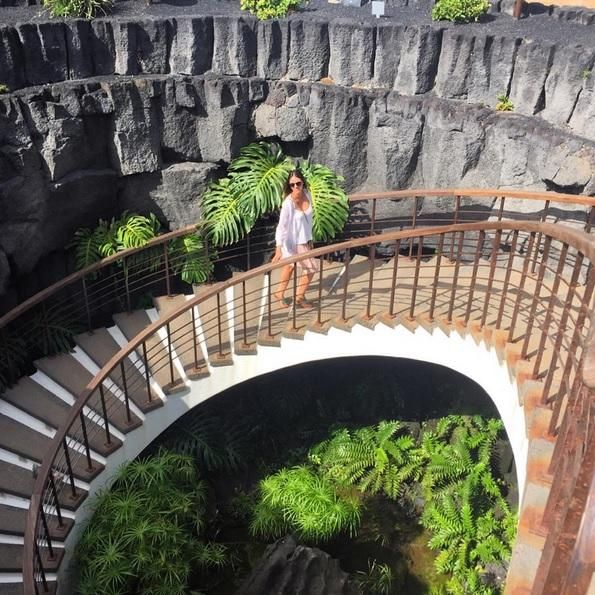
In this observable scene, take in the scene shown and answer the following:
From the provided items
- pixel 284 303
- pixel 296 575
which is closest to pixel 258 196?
pixel 284 303

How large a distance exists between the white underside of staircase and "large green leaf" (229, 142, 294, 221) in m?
1.73

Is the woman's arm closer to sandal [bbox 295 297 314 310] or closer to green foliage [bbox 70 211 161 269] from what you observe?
sandal [bbox 295 297 314 310]

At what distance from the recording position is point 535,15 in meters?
8.10

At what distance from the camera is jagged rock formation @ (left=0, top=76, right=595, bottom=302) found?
21.2ft

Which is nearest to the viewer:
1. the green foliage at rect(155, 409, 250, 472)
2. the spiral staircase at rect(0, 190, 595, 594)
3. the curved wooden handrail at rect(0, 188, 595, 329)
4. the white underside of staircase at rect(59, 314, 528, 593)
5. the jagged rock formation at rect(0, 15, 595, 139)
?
the spiral staircase at rect(0, 190, 595, 594)

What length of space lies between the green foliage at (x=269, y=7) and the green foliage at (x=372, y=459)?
184 inches

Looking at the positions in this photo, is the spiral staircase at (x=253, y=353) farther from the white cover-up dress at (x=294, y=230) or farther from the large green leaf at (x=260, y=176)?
the large green leaf at (x=260, y=176)

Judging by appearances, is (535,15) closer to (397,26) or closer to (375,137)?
(397,26)

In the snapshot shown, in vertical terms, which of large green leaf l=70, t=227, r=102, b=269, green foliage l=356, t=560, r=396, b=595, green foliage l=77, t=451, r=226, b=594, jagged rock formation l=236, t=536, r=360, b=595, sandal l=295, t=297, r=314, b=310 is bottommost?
green foliage l=356, t=560, r=396, b=595

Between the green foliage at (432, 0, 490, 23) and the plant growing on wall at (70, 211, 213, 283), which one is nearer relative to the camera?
the plant growing on wall at (70, 211, 213, 283)

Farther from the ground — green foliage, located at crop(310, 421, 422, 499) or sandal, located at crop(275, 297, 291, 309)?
sandal, located at crop(275, 297, 291, 309)

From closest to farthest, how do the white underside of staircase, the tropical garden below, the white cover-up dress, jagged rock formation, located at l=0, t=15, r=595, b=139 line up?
the tropical garden below → the white underside of staircase → the white cover-up dress → jagged rock formation, located at l=0, t=15, r=595, b=139

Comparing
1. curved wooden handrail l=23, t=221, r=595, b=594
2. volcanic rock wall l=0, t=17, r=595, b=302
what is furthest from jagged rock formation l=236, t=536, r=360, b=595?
volcanic rock wall l=0, t=17, r=595, b=302

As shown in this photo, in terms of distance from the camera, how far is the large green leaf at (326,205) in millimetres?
7141
